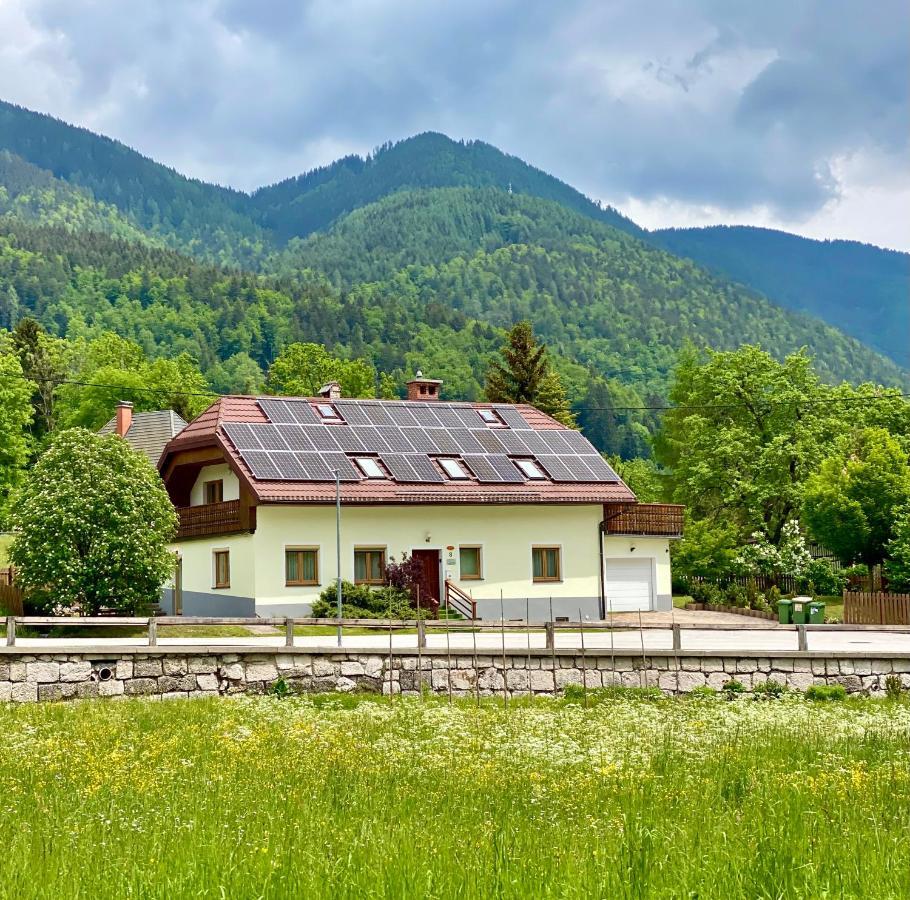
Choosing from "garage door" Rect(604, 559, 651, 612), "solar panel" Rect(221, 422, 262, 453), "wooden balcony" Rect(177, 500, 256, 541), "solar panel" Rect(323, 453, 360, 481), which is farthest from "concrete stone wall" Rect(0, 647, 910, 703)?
"garage door" Rect(604, 559, 651, 612)

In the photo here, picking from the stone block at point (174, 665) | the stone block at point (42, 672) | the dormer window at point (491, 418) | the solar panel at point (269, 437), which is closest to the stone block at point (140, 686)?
the stone block at point (174, 665)

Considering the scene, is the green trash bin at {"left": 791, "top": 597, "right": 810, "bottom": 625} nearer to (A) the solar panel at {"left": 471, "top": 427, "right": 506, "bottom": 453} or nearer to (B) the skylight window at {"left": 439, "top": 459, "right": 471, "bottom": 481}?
(B) the skylight window at {"left": 439, "top": 459, "right": 471, "bottom": 481}

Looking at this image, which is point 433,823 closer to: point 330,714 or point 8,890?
point 8,890

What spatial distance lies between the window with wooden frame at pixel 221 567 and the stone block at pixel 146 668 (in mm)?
17692

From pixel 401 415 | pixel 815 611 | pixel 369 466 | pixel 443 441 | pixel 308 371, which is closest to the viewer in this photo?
pixel 815 611

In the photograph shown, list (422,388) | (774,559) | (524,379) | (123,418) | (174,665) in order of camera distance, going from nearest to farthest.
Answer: (174,665) < (774,559) < (422,388) < (123,418) < (524,379)

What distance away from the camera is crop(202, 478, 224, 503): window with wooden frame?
42.3 metres

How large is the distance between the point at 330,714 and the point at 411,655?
174 inches

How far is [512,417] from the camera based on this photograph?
4794 cm

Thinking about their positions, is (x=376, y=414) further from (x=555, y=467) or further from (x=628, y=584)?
(x=628, y=584)

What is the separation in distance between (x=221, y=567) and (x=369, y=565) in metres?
4.78

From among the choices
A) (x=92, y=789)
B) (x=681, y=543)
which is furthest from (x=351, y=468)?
(x=92, y=789)

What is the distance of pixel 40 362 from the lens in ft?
298

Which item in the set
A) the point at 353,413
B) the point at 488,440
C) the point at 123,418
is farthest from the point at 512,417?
the point at 123,418
